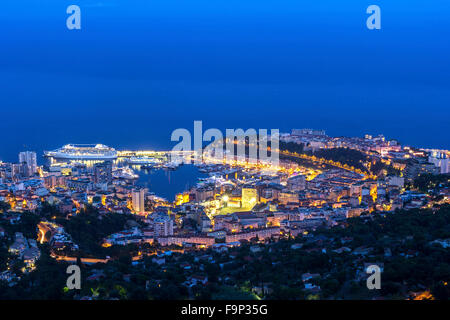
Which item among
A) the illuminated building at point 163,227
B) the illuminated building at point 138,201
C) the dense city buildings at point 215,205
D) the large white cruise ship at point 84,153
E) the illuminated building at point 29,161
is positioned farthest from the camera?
the large white cruise ship at point 84,153

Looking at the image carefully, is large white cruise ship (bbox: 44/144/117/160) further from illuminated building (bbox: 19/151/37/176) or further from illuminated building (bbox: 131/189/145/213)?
illuminated building (bbox: 131/189/145/213)

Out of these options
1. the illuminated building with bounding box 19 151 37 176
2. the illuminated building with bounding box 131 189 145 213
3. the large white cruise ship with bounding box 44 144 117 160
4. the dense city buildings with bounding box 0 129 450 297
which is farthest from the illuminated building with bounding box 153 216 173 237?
the large white cruise ship with bounding box 44 144 117 160

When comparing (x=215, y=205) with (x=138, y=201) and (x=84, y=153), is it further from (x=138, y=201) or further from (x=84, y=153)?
(x=84, y=153)

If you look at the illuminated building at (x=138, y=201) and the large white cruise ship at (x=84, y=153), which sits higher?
the large white cruise ship at (x=84, y=153)

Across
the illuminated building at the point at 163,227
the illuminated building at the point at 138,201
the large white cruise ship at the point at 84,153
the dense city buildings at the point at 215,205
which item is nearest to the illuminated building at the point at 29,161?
the dense city buildings at the point at 215,205

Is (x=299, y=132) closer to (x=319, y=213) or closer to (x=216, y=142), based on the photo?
(x=216, y=142)

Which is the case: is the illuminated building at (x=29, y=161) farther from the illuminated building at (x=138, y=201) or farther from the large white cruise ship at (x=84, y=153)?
the illuminated building at (x=138, y=201)
